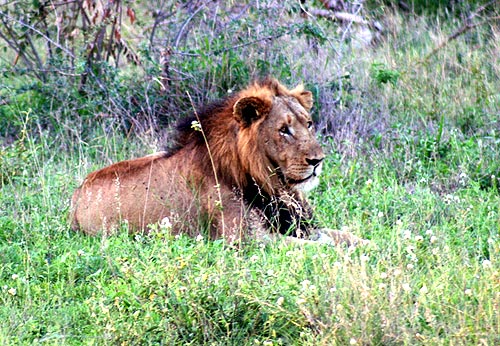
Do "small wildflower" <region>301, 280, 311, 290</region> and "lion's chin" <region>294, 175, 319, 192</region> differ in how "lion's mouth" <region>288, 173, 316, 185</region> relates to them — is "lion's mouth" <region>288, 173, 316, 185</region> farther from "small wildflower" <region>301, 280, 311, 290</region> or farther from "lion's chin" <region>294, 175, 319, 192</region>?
"small wildflower" <region>301, 280, 311, 290</region>

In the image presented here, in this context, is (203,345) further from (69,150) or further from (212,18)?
(212,18)

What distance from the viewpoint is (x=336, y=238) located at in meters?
5.63

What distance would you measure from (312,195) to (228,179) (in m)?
0.98

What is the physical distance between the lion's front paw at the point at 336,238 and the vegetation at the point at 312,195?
79 millimetres

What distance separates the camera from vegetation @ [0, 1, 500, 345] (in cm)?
425

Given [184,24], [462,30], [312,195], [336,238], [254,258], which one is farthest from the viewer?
[462,30]

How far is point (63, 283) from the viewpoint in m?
4.99

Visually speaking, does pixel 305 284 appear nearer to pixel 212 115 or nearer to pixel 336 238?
pixel 336 238

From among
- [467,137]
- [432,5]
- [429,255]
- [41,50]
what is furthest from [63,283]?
[432,5]

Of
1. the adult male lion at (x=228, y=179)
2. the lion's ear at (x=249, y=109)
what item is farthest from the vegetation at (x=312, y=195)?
the lion's ear at (x=249, y=109)

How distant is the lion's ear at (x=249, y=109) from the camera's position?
577 centimetres

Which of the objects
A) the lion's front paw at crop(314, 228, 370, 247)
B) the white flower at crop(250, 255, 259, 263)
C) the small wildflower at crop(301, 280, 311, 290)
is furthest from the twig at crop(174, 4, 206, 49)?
the small wildflower at crop(301, 280, 311, 290)

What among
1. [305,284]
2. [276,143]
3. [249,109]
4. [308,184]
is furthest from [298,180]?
[305,284]

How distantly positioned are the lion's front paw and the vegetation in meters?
0.08
